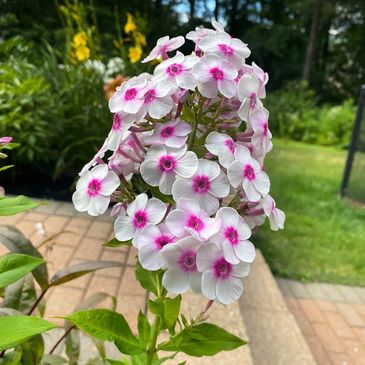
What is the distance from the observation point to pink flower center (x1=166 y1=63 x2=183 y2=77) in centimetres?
110

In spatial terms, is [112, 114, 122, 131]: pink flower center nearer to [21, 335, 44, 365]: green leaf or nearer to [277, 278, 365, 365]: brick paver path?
[21, 335, 44, 365]: green leaf

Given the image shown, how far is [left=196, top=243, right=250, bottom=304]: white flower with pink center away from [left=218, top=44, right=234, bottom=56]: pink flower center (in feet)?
1.46

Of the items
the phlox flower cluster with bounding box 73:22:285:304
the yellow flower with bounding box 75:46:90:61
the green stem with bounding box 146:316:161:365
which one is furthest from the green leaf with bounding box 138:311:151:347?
the yellow flower with bounding box 75:46:90:61

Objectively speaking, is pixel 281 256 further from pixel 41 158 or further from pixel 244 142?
pixel 244 142

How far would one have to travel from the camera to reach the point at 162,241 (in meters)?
1.01

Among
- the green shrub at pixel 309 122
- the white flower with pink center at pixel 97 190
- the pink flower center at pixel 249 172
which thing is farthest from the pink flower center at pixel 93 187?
the green shrub at pixel 309 122

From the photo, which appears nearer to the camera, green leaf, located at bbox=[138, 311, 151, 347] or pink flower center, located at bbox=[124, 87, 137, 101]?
pink flower center, located at bbox=[124, 87, 137, 101]

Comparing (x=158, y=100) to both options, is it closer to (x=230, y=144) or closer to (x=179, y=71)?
(x=179, y=71)

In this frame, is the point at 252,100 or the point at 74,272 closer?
the point at 252,100

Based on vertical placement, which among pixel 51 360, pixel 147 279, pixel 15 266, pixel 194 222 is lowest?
pixel 51 360

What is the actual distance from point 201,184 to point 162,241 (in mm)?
145

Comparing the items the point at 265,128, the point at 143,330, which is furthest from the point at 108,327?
the point at 265,128

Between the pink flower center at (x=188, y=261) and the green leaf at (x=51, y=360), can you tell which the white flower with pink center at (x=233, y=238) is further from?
the green leaf at (x=51, y=360)

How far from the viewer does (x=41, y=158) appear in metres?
4.66
